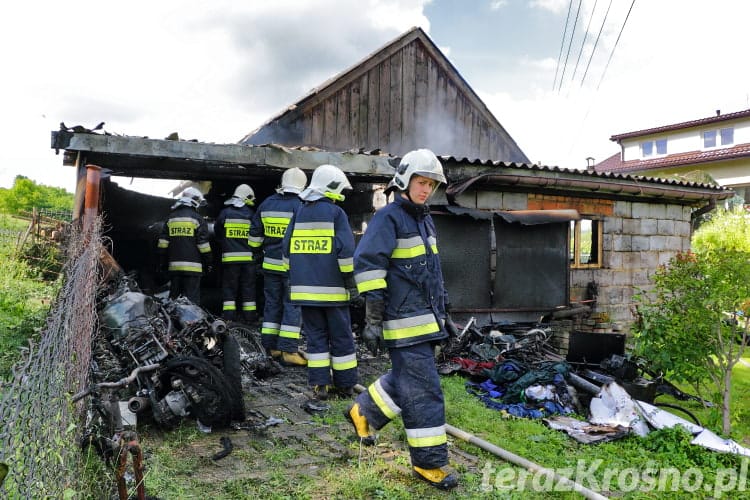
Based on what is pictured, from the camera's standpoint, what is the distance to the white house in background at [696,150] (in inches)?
929

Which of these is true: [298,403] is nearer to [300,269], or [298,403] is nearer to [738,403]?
[300,269]

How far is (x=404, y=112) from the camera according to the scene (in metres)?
13.6

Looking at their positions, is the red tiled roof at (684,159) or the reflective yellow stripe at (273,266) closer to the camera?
the reflective yellow stripe at (273,266)

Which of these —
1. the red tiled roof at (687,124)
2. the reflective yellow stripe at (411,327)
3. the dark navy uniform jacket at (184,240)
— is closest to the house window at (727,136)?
the red tiled roof at (687,124)

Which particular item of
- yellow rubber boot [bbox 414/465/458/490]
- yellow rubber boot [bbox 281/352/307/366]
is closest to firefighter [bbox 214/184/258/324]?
yellow rubber boot [bbox 281/352/307/366]

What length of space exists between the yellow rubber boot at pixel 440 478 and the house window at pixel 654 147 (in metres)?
30.3

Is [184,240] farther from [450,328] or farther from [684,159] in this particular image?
[684,159]

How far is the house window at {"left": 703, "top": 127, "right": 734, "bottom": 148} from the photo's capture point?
25750mm

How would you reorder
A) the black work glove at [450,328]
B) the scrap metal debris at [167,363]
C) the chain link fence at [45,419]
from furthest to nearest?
the scrap metal debris at [167,363]
the black work glove at [450,328]
the chain link fence at [45,419]

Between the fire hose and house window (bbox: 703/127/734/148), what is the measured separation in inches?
1122

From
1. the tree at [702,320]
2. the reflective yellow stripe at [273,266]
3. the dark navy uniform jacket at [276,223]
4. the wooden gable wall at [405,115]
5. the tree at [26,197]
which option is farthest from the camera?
the tree at [26,197]

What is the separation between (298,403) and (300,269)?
1.26m

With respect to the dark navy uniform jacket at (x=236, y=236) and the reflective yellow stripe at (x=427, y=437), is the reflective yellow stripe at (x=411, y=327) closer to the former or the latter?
the reflective yellow stripe at (x=427, y=437)

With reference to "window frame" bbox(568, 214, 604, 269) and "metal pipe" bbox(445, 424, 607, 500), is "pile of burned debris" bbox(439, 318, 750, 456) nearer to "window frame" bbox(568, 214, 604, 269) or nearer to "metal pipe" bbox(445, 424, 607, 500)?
"metal pipe" bbox(445, 424, 607, 500)
